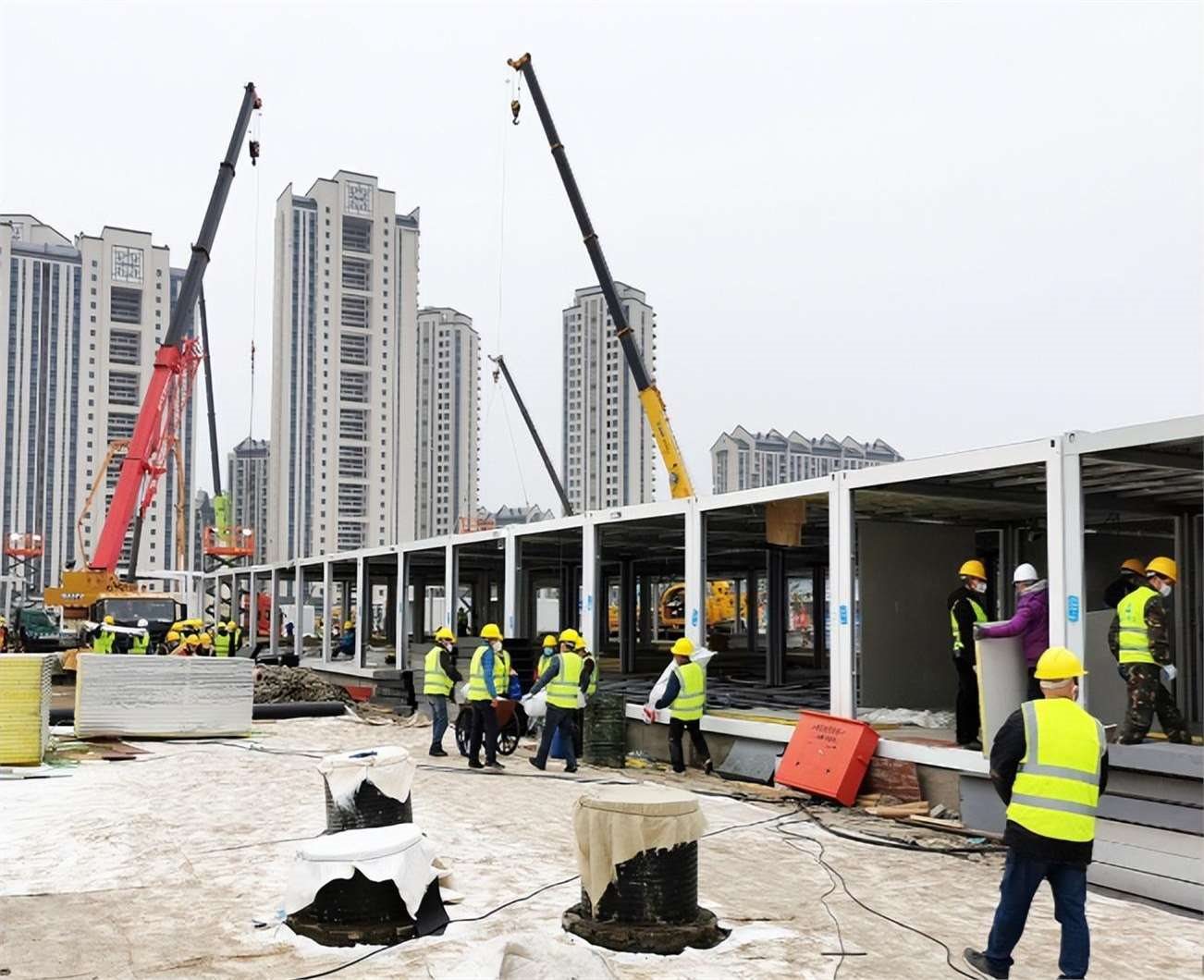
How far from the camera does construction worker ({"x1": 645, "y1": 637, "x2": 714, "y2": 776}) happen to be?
44.6 feet

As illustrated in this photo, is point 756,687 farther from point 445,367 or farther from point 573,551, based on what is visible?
point 445,367

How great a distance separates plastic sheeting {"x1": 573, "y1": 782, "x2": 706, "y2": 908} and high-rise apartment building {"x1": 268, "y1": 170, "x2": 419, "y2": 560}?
203ft

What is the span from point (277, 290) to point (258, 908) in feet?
220

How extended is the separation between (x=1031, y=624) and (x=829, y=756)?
2.71 meters

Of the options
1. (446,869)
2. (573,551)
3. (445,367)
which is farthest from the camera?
(445,367)

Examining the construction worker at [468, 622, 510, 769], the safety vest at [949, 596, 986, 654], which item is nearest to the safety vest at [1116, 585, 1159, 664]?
the safety vest at [949, 596, 986, 654]

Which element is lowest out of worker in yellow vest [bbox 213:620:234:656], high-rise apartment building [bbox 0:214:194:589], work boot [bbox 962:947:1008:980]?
work boot [bbox 962:947:1008:980]

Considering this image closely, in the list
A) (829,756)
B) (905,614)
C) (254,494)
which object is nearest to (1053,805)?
(829,756)

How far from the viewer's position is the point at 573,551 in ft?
90.7

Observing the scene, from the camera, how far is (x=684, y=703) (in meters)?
13.6

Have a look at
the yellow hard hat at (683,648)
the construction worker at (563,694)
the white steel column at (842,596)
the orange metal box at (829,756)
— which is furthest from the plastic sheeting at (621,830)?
the construction worker at (563,694)

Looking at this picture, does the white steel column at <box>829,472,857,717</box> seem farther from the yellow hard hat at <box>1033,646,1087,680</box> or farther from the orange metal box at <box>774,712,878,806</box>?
the yellow hard hat at <box>1033,646,1087,680</box>

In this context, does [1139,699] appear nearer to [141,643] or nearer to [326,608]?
[141,643]

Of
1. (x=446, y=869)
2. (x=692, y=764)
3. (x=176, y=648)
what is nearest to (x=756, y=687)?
(x=692, y=764)
